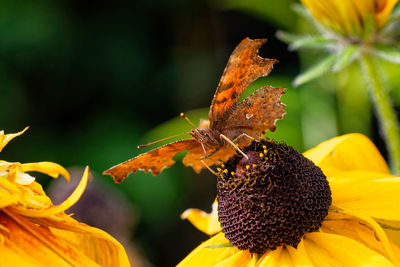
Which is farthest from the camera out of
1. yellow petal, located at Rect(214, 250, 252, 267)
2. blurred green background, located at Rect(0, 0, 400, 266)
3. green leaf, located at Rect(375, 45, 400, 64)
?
blurred green background, located at Rect(0, 0, 400, 266)

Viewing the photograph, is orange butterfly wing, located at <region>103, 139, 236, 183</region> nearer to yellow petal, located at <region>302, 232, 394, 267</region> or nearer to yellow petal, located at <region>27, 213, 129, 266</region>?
yellow petal, located at <region>27, 213, 129, 266</region>

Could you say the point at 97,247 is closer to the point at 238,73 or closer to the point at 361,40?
the point at 238,73

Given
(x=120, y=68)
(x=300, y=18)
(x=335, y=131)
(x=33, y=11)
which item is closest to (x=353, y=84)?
(x=335, y=131)

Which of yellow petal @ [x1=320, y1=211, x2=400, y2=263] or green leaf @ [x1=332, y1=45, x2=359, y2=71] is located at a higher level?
green leaf @ [x1=332, y1=45, x2=359, y2=71]

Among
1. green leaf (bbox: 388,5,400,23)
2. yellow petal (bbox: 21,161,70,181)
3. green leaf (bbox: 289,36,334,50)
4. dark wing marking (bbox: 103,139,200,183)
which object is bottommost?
dark wing marking (bbox: 103,139,200,183)

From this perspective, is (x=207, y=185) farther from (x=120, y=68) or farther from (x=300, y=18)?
(x=300, y=18)

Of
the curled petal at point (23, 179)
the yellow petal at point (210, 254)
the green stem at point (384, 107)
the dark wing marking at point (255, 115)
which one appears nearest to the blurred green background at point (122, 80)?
the green stem at point (384, 107)

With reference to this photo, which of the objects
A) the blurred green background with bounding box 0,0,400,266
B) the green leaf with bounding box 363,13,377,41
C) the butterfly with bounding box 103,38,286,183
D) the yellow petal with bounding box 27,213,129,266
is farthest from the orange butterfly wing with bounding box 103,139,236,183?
the blurred green background with bounding box 0,0,400,266
